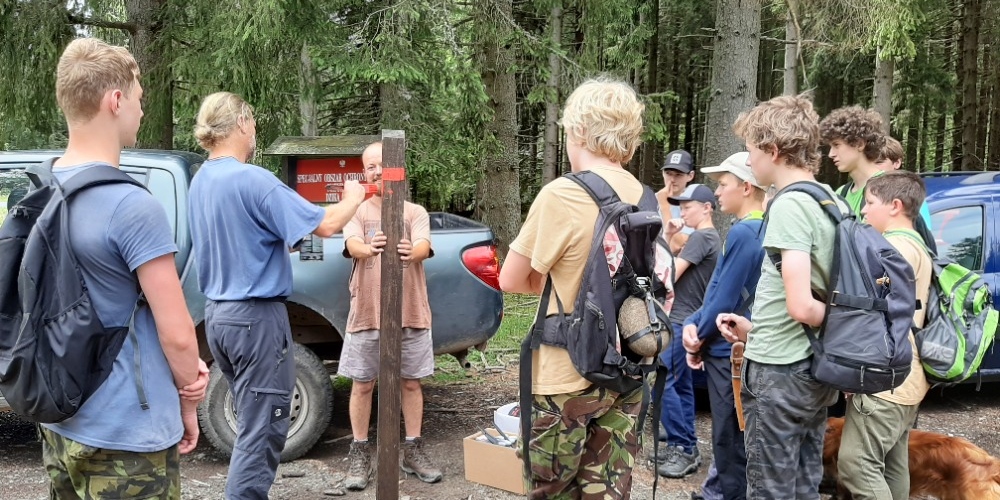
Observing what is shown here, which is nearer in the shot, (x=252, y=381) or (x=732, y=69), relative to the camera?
(x=252, y=381)

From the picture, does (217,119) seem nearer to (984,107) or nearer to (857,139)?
(857,139)

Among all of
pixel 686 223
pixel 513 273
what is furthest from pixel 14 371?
→ pixel 686 223

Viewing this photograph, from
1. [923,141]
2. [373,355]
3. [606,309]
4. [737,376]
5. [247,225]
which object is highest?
[923,141]

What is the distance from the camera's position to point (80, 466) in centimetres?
211

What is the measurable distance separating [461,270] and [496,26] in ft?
19.3

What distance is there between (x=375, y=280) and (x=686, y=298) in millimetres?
1904

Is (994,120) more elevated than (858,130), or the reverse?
(994,120)

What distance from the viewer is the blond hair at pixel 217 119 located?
3533 mm

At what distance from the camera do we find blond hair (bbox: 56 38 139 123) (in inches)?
81.0

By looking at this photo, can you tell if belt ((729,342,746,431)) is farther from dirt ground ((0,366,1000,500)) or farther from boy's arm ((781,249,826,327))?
dirt ground ((0,366,1000,500))

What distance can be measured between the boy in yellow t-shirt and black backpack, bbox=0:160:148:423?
120 inches

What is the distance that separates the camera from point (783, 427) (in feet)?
9.73

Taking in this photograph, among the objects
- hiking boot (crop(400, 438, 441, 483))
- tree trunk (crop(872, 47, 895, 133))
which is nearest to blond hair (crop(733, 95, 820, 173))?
hiking boot (crop(400, 438, 441, 483))

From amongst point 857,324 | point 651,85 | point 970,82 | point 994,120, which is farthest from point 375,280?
point 994,120
